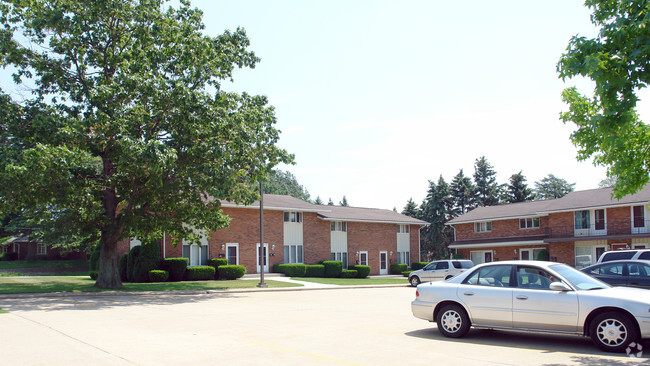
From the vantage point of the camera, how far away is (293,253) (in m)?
43.5

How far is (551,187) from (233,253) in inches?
3331

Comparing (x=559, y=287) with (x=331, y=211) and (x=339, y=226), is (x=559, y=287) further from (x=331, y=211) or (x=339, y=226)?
(x=331, y=211)

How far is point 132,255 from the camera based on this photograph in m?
33.7

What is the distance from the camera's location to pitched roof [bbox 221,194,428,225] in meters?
Answer: 42.4

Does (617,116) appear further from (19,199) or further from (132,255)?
(132,255)

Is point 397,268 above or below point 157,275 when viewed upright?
below

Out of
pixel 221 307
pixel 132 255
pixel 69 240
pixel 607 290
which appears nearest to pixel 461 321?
pixel 607 290

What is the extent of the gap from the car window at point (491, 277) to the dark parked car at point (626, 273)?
18.6 feet

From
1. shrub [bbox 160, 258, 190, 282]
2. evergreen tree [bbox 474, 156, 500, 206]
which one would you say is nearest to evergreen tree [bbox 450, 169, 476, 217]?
evergreen tree [bbox 474, 156, 500, 206]

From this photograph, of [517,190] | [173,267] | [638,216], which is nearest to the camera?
[173,267]

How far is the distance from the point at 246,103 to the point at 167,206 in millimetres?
6236

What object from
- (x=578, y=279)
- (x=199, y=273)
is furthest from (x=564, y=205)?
(x=578, y=279)

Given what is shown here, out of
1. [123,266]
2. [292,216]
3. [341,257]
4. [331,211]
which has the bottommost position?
[341,257]

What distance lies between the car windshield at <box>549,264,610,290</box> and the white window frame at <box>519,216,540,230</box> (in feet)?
130
